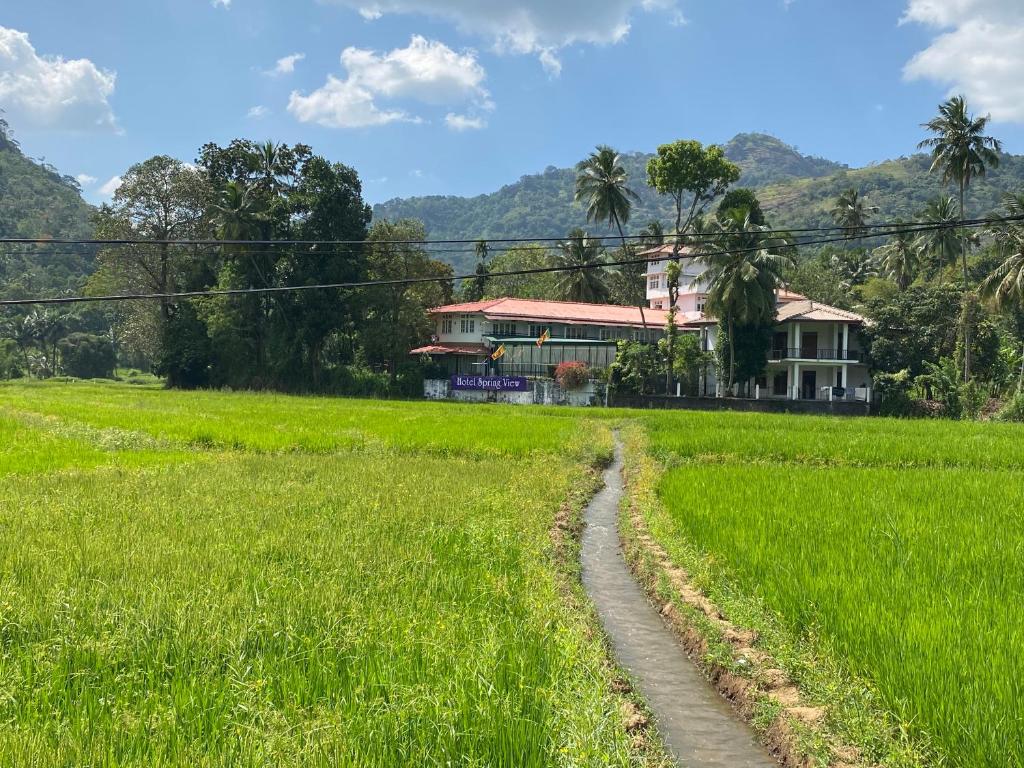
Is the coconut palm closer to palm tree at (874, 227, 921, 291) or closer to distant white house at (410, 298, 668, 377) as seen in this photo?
distant white house at (410, 298, 668, 377)

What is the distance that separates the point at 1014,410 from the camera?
32.1m

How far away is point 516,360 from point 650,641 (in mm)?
39010

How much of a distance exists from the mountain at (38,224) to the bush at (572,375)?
2388 inches

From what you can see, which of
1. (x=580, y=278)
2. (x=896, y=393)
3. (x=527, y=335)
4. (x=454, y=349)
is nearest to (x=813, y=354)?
(x=896, y=393)

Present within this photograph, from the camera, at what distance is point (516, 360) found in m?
45.2

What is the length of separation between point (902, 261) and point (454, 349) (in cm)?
3507

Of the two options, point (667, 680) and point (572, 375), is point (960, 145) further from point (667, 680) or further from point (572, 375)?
point (667, 680)

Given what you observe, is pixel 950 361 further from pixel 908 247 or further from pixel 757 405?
pixel 908 247

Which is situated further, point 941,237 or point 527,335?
point 941,237

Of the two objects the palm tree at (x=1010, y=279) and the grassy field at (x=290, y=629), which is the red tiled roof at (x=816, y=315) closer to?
the palm tree at (x=1010, y=279)

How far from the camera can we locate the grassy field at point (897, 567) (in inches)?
158

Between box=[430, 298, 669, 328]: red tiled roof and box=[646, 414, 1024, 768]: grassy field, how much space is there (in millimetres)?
30007

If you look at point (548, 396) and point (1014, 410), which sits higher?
point (548, 396)

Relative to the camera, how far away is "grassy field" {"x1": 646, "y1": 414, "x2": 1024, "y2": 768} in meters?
4.02
